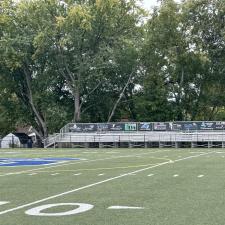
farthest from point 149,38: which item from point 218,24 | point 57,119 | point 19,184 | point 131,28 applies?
point 19,184

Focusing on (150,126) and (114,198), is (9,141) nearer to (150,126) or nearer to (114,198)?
(150,126)

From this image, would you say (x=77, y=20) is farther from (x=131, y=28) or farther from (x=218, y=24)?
(x=218, y=24)

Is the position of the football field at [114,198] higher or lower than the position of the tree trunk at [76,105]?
lower

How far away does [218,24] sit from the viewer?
57656 millimetres

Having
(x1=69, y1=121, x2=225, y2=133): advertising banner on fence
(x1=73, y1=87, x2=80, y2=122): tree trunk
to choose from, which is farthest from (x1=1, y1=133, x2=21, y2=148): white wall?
(x1=69, y1=121, x2=225, y2=133): advertising banner on fence

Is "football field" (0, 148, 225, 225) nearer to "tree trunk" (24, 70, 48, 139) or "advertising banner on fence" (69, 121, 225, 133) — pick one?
"advertising banner on fence" (69, 121, 225, 133)

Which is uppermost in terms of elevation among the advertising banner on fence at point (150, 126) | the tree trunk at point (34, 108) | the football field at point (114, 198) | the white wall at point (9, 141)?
the tree trunk at point (34, 108)

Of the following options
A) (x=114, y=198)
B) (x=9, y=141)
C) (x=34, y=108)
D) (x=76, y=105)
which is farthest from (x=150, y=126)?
(x=114, y=198)

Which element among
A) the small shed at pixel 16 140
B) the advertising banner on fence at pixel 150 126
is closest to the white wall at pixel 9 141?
the small shed at pixel 16 140

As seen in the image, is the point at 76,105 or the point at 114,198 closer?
the point at 114,198

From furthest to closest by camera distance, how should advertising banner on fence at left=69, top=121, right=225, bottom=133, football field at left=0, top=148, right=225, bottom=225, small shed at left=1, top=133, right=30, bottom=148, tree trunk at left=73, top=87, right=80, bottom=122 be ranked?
small shed at left=1, top=133, right=30, bottom=148 < tree trunk at left=73, top=87, right=80, bottom=122 < advertising banner on fence at left=69, top=121, right=225, bottom=133 < football field at left=0, top=148, right=225, bottom=225

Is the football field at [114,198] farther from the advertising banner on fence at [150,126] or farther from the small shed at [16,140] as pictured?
the small shed at [16,140]

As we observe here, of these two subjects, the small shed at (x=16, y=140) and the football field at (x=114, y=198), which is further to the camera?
the small shed at (x=16, y=140)

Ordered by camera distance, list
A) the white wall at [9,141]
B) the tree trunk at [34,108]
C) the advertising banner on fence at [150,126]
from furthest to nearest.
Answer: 1. the white wall at [9,141]
2. the tree trunk at [34,108]
3. the advertising banner on fence at [150,126]
